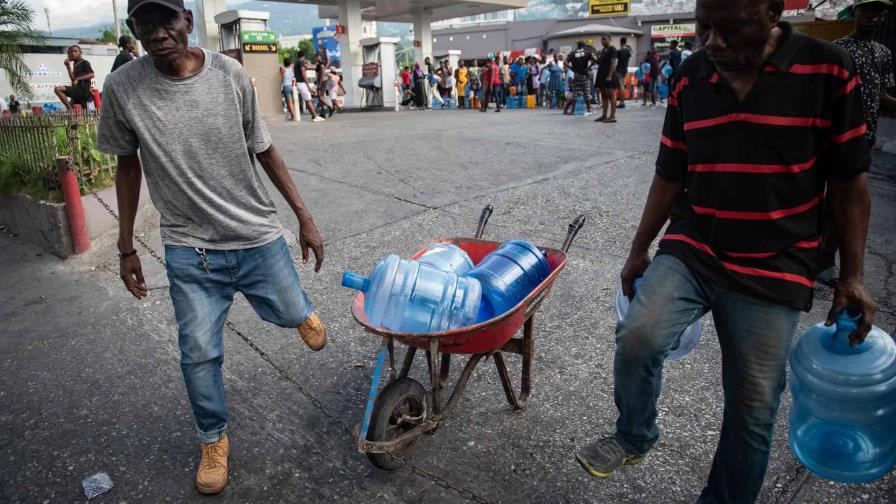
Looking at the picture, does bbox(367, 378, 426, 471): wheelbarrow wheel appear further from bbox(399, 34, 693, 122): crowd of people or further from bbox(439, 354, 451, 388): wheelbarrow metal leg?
bbox(399, 34, 693, 122): crowd of people

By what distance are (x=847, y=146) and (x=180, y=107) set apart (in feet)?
8.20

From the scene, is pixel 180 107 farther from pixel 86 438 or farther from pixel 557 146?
pixel 557 146

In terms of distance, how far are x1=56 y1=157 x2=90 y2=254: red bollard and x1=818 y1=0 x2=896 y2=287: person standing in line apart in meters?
6.51

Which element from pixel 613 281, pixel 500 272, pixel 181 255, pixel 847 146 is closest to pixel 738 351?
pixel 847 146

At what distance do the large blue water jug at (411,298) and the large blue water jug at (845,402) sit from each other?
52.9 inches

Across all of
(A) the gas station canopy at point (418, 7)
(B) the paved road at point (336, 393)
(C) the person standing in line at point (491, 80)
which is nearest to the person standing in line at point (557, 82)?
(C) the person standing in line at point (491, 80)

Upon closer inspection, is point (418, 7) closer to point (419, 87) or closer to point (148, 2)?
point (419, 87)

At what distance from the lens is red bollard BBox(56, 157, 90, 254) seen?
20.2 feet

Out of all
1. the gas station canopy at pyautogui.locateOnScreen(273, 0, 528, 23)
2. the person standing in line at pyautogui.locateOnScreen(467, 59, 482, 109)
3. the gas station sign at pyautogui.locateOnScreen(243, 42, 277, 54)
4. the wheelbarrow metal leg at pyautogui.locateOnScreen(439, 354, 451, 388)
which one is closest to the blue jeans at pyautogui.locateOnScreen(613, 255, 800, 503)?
the wheelbarrow metal leg at pyautogui.locateOnScreen(439, 354, 451, 388)

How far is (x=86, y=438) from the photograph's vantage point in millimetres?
3277

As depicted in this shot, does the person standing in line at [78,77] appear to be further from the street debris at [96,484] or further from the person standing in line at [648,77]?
the person standing in line at [648,77]

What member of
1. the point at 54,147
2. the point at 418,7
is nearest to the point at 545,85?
the point at 418,7

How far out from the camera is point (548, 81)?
2055cm

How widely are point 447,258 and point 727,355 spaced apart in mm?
1468
